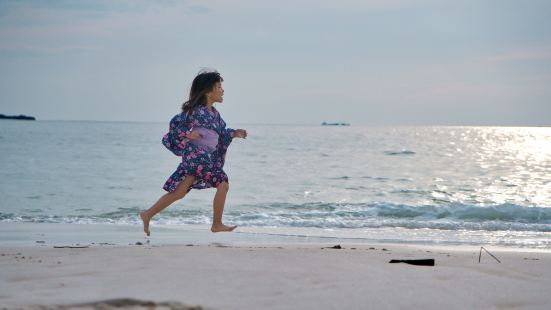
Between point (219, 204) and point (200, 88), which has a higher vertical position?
point (200, 88)

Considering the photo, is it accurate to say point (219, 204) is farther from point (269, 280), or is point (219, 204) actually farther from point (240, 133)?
point (269, 280)

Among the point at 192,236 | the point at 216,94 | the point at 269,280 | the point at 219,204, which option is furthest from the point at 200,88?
the point at 269,280

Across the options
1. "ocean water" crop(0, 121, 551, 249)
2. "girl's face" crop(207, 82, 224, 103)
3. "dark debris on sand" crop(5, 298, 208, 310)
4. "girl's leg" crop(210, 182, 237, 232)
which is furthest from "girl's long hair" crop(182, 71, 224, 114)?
"dark debris on sand" crop(5, 298, 208, 310)

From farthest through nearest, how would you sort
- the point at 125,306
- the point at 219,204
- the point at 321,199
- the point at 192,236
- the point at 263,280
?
the point at 321,199
the point at 192,236
the point at 219,204
the point at 263,280
the point at 125,306

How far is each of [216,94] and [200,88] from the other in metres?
0.17

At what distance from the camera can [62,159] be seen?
93.7 feet

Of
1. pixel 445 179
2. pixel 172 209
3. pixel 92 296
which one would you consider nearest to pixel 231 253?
pixel 92 296

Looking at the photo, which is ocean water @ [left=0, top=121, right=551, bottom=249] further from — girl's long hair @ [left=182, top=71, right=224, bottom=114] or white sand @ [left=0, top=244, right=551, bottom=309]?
white sand @ [left=0, top=244, right=551, bottom=309]

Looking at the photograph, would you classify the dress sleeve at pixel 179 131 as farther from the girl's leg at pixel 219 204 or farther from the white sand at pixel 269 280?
the white sand at pixel 269 280

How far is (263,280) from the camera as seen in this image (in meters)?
4.47

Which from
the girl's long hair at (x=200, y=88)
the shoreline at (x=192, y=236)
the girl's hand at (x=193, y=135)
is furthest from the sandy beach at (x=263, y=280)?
the shoreline at (x=192, y=236)

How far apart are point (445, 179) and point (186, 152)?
15821mm

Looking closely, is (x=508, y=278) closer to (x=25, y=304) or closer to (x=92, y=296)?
(x=92, y=296)

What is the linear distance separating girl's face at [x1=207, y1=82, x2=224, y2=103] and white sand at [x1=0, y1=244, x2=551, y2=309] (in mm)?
2006
